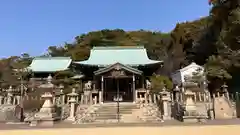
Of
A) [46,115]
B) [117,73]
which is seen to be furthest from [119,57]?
[46,115]

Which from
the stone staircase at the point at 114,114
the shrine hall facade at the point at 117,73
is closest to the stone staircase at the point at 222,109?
the stone staircase at the point at 114,114

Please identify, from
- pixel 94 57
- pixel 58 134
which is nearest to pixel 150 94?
pixel 94 57

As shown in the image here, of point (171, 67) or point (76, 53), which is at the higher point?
point (76, 53)

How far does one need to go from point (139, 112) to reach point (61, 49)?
138ft

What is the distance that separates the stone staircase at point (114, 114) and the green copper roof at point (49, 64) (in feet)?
46.6

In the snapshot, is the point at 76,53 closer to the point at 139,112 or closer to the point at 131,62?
the point at 131,62

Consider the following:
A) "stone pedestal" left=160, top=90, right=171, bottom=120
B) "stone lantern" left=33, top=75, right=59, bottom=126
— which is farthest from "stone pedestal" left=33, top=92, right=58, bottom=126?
"stone pedestal" left=160, top=90, right=171, bottom=120

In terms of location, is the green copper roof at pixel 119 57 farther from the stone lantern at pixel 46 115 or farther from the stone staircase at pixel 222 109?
the stone lantern at pixel 46 115

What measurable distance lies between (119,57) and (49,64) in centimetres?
1096

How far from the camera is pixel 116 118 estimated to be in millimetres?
14938

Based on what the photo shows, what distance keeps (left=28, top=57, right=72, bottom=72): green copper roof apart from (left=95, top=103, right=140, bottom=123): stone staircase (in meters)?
14.2

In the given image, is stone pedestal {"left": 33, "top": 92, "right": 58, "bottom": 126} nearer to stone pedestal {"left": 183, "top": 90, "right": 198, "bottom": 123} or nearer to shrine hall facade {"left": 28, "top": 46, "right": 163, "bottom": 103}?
stone pedestal {"left": 183, "top": 90, "right": 198, "bottom": 123}

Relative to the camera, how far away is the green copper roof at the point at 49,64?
28297 mm

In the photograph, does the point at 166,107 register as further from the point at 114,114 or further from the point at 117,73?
the point at 117,73
